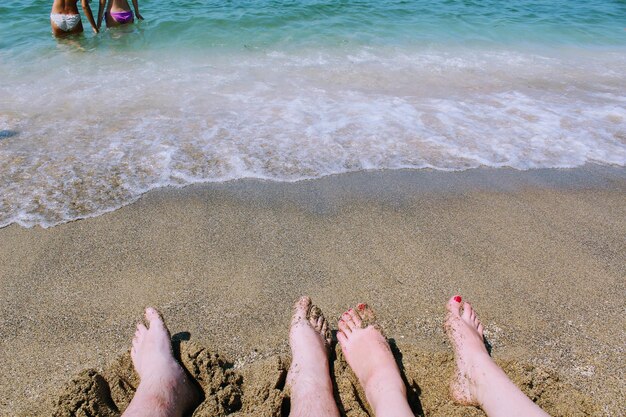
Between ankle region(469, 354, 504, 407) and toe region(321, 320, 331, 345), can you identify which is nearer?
ankle region(469, 354, 504, 407)

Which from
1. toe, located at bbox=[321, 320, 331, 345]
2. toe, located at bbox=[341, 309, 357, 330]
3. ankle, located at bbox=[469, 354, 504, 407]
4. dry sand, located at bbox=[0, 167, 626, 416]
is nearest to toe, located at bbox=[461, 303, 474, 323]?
dry sand, located at bbox=[0, 167, 626, 416]

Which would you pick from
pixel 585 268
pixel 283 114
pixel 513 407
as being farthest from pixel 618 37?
pixel 513 407

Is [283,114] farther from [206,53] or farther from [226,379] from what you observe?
A: [226,379]

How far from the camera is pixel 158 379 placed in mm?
1944

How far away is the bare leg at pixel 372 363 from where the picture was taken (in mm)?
1854

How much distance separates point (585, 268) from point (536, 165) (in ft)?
4.89

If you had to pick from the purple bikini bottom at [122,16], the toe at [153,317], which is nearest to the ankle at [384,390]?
the toe at [153,317]

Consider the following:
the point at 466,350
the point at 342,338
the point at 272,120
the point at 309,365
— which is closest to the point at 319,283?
the point at 342,338

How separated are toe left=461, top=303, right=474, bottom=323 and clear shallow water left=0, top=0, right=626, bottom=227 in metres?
1.76

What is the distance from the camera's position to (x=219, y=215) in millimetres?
3258

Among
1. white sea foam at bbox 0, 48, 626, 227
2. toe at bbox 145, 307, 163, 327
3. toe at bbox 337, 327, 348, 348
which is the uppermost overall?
white sea foam at bbox 0, 48, 626, 227

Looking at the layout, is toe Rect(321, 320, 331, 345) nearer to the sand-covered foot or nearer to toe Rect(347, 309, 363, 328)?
toe Rect(347, 309, 363, 328)

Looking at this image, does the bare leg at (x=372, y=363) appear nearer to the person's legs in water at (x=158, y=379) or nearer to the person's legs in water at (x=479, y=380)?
the person's legs in water at (x=479, y=380)

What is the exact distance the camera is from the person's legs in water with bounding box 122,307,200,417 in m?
1.81
